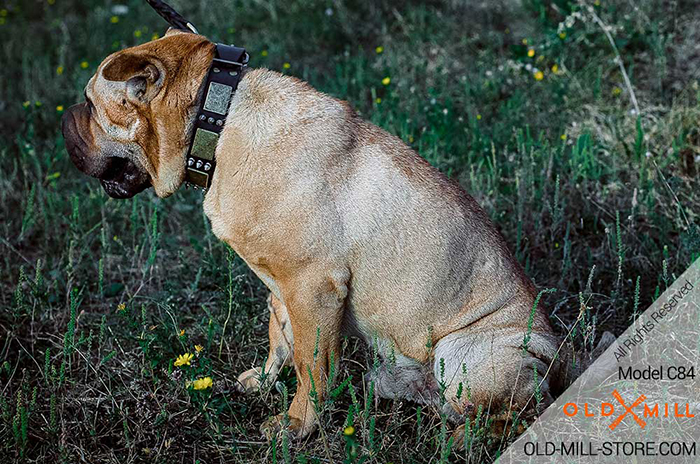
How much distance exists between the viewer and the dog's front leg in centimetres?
293

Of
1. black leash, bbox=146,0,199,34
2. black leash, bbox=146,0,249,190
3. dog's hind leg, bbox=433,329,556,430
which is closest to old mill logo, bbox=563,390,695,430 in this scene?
dog's hind leg, bbox=433,329,556,430

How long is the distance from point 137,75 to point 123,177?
50cm

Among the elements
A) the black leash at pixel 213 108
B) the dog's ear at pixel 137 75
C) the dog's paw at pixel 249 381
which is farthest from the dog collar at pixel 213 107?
the dog's paw at pixel 249 381

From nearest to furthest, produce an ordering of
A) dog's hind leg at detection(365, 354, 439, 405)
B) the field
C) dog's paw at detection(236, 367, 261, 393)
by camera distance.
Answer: the field
dog's hind leg at detection(365, 354, 439, 405)
dog's paw at detection(236, 367, 261, 393)

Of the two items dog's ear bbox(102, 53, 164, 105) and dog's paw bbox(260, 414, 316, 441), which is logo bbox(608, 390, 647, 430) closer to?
dog's paw bbox(260, 414, 316, 441)

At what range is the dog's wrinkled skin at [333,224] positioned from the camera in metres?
2.89

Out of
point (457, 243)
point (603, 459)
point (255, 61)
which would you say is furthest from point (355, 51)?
point (603, 459)

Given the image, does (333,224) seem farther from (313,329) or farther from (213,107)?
(213,107)

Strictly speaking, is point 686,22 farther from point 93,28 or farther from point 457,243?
point 93,28

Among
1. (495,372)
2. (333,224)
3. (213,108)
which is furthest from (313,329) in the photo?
(213,108)

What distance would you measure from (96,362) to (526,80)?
399cm

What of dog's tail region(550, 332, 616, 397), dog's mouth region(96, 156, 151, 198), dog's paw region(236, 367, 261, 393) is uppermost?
dog's mouth region(96, 156, 151, 198)

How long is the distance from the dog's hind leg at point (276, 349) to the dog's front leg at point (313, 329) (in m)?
0.36

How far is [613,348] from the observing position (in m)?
3.21
